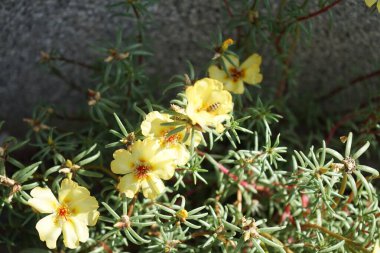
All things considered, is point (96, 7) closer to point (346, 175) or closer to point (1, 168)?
point (1, 168)

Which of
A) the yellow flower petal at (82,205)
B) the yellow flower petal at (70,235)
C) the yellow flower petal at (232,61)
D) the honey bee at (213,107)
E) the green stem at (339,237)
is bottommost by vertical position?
the yellow flower petal at (70,235)

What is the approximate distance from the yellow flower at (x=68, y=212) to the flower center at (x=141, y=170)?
16 cm

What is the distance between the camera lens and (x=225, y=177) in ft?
7.11

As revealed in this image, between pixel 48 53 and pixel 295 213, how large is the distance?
1.21 metres

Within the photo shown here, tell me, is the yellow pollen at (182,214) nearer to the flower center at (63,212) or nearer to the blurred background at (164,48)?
the flower center at (63,212)

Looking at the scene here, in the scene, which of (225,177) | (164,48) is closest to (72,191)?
(225,177)

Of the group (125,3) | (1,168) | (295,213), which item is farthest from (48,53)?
(295,213)

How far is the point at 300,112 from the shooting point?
278 cm

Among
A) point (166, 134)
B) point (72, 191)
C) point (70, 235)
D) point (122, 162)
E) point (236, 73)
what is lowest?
point (70, 235)

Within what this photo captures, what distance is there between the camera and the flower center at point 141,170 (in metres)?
1.71

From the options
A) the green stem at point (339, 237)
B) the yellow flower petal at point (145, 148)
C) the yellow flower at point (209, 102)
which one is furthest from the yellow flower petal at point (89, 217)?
the green stem at point (339, 237)

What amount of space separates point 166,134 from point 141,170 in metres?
0.14

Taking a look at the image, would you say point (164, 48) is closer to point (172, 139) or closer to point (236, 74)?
point (236, 74)

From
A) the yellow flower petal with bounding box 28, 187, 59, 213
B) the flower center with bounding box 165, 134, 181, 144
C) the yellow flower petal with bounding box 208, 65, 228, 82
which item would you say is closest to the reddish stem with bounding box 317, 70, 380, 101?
the yellow flower petal with bounding box 208, 65, 228, 82
